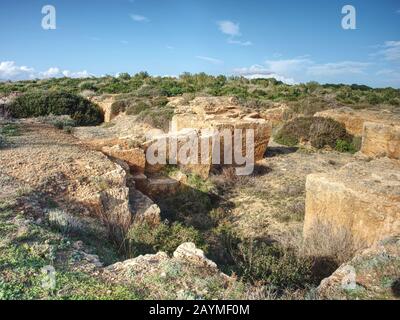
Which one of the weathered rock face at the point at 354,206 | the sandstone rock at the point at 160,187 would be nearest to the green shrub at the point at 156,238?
the weathered rock face at the point at 354,206

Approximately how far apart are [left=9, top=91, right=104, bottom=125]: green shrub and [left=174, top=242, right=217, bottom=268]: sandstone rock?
1300cm

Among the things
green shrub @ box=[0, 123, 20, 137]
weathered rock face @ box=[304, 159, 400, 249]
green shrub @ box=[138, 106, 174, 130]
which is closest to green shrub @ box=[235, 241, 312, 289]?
weathered rock face @ box=[304, 159, 400, 249]

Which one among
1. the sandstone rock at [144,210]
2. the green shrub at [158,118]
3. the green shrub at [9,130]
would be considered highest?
the green shrub at [158,118]

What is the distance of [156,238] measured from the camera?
16.2 feet

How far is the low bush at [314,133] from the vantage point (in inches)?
499

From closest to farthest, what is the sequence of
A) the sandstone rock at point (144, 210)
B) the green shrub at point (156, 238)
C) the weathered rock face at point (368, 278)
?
the weathered rock face at point (368, 278) → the green shrub at point (156, 238) → the sandstone rock at point (144, 210)

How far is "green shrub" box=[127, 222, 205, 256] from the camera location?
15.5 ft

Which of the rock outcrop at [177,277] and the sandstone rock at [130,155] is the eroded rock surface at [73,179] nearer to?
the sandstone rock at [130,155]

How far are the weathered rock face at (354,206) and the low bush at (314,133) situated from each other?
20.9ft

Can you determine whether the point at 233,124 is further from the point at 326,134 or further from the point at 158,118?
the point at 158,118

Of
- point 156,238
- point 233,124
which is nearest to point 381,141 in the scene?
point 233,124

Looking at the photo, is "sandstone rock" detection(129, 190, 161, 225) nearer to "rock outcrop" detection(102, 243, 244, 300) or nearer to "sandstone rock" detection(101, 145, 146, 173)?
"sandstone rock" detection(101, 145, 146, 173)

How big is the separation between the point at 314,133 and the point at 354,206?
25.4 ft
